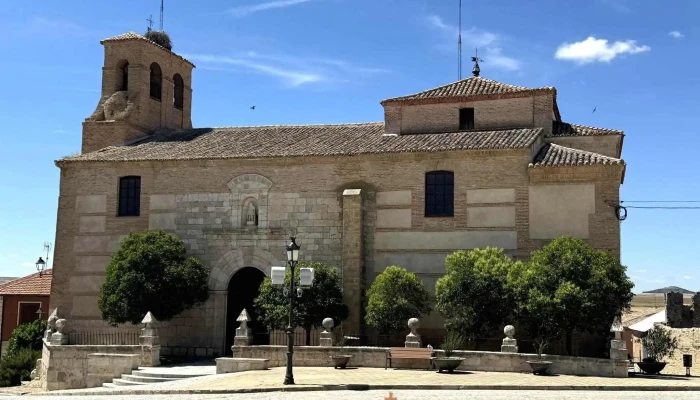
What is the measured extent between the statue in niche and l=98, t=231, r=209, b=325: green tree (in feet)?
6.93

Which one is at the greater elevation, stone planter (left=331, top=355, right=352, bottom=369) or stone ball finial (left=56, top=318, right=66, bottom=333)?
stone ball finial (left=56, top=318, right=66, bottom=333)

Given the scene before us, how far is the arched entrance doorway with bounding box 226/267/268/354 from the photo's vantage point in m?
26.4

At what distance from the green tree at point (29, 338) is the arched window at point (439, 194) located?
15679 mm

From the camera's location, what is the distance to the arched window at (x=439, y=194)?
24.5 metres

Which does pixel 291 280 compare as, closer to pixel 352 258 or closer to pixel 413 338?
pixel 413 338

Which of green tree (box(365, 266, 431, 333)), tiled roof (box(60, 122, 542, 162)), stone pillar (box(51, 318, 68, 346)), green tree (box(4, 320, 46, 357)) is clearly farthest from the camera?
green tree (box(4, 320, 46, 357))

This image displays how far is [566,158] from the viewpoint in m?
23.3

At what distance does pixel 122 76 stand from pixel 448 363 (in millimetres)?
19608

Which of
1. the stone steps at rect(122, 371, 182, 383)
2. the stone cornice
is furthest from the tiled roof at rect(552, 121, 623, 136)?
the stone steps at rect(122, 371, 182, 383)

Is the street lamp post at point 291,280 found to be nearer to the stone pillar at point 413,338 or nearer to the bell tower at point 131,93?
the stone pillar at point 413,338

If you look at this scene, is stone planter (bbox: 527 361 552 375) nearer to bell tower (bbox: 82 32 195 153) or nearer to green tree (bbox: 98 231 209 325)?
green tree (bbox: 98 231 209 325)

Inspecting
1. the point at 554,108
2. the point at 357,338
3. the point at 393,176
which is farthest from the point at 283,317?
the point at 554,108

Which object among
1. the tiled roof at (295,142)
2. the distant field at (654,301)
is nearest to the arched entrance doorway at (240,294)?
the tiled roof at (295,142)

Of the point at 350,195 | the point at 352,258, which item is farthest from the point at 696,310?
the point at 350,195
